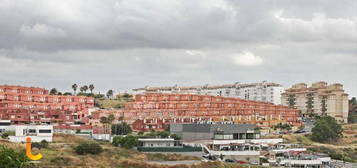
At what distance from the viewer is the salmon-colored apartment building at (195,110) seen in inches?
5094

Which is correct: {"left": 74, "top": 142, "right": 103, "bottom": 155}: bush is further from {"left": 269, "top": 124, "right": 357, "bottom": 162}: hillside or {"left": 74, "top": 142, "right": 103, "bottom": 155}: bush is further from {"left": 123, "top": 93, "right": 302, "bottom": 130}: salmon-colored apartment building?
{"left": 269, "top": 124, "right": 357, "bottom": 162}: hillside

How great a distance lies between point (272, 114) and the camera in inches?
5507

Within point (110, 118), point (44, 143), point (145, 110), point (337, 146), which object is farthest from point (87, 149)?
point (337, 146)

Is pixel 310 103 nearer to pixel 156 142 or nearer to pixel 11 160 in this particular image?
pixel 156 142

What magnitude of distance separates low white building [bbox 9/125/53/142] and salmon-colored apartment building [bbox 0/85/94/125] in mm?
22416

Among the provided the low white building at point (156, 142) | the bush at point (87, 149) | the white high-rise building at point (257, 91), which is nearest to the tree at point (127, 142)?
the low white building at point (156, 142)

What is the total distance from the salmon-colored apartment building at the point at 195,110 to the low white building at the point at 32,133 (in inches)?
1511

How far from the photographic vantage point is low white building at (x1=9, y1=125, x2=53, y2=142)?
281ft

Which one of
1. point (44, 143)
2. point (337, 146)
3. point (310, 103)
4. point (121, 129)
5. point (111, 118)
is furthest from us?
point (310, 103)

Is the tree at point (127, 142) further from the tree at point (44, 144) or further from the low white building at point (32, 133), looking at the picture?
the tree at point (44, 144)

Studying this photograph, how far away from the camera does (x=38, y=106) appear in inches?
4843

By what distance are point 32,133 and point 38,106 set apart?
36.7 metres

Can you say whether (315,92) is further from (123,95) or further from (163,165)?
(163,165)

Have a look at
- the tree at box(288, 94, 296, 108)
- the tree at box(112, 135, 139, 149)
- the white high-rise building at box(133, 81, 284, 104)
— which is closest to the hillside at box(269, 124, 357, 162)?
the tree at box(288, 94, 296, 108)
